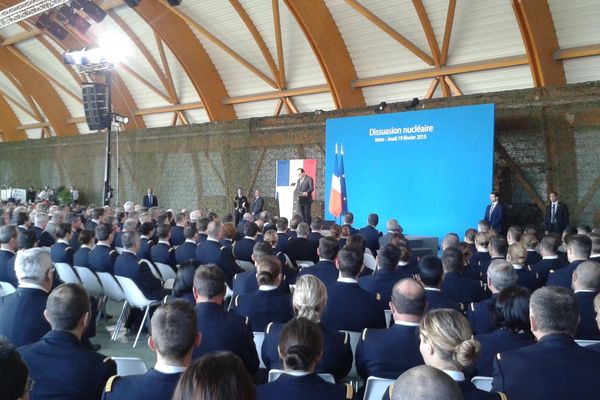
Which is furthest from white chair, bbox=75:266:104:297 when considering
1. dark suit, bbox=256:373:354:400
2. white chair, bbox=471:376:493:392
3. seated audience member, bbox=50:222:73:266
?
white chair, bbox=471:376:493:392

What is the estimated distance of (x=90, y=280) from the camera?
591 centimetres

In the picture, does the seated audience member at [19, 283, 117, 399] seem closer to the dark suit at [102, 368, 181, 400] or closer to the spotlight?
the dark suit at [102, 368, 181, 400]

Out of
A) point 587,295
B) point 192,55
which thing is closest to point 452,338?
point 587,295

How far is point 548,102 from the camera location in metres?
11.1

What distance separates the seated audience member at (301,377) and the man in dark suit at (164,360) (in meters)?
0.33

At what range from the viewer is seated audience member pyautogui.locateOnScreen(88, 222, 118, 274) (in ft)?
19.5

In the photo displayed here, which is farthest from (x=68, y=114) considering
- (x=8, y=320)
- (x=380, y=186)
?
(x=8, y=320)

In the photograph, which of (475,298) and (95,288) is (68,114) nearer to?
(95,288)

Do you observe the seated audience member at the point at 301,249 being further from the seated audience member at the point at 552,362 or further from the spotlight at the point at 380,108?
the spotlight at the point at 380,108

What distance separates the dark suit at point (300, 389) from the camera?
2098 mm

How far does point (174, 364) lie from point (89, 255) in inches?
171

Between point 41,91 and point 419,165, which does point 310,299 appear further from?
point 41,91

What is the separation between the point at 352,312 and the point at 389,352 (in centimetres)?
89

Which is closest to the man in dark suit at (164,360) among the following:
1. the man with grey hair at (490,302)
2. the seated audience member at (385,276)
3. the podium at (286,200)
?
the man with grey hair at (490,302)
